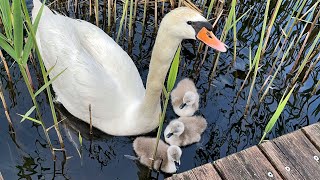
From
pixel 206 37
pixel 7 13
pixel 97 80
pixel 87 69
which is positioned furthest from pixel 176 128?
pixel 7 13

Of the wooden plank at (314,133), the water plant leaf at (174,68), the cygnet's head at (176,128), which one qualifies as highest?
the water plant leaf at (174,68)

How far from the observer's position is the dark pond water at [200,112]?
10.7 feet

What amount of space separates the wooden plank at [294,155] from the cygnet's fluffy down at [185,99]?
0.77 meters

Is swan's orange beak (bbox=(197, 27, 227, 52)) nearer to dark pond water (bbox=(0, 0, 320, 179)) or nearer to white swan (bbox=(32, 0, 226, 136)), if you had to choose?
white swan (bbox=(32, 0, 226, 136))

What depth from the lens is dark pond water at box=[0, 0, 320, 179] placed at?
325 centimetres

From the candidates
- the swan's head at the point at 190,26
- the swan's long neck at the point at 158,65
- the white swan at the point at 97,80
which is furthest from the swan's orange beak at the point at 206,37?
the white swan at the point at 97,80

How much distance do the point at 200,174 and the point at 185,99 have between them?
2.87ft

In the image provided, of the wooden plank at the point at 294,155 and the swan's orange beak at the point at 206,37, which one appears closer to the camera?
the swan's orange beak at the point at 206,37

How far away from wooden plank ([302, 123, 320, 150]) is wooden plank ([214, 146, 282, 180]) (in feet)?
1.40

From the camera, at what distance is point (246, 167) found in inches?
109

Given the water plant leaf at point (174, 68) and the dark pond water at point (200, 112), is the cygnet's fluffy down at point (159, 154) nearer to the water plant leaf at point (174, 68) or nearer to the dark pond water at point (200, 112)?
the dark pond water at point (200, 112)

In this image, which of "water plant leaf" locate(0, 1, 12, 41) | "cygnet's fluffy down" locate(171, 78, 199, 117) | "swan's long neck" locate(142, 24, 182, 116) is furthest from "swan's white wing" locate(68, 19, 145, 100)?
"water plant leaf" locate(0, 1, 12, 41)

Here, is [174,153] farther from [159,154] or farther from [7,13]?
[7,13]

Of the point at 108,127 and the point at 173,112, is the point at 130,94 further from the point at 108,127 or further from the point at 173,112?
the point at 173,112
